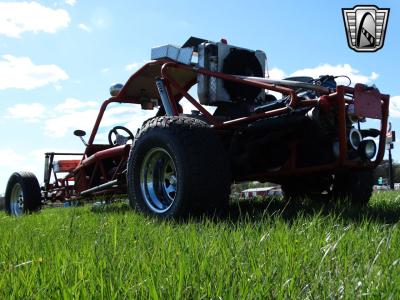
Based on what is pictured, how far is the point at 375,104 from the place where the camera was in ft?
12.5

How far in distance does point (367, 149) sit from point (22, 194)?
489 centimetres

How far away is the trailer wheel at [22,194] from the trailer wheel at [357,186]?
13.5 ft

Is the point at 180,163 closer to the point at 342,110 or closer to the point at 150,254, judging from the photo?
the point at 342,110

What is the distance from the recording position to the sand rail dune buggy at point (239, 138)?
3625 mm

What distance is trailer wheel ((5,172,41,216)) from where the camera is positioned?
6.82 meters

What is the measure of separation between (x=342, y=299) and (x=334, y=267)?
404mm

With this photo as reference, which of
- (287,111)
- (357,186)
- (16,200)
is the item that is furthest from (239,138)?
(16,200)

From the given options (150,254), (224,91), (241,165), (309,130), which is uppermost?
(224,91)

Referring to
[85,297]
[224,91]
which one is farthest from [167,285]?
[224,91]

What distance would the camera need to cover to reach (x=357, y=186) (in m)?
4.79

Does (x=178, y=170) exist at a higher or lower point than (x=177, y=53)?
lower

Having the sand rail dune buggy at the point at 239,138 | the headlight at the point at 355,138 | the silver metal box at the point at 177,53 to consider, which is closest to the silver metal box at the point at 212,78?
the sand rail dune buggy at the point at 239,138

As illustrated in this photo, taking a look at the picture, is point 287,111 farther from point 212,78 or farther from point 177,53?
point 177,53

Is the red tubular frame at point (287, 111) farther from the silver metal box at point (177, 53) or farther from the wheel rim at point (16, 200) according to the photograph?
the wheel rim at point (16, 200)
